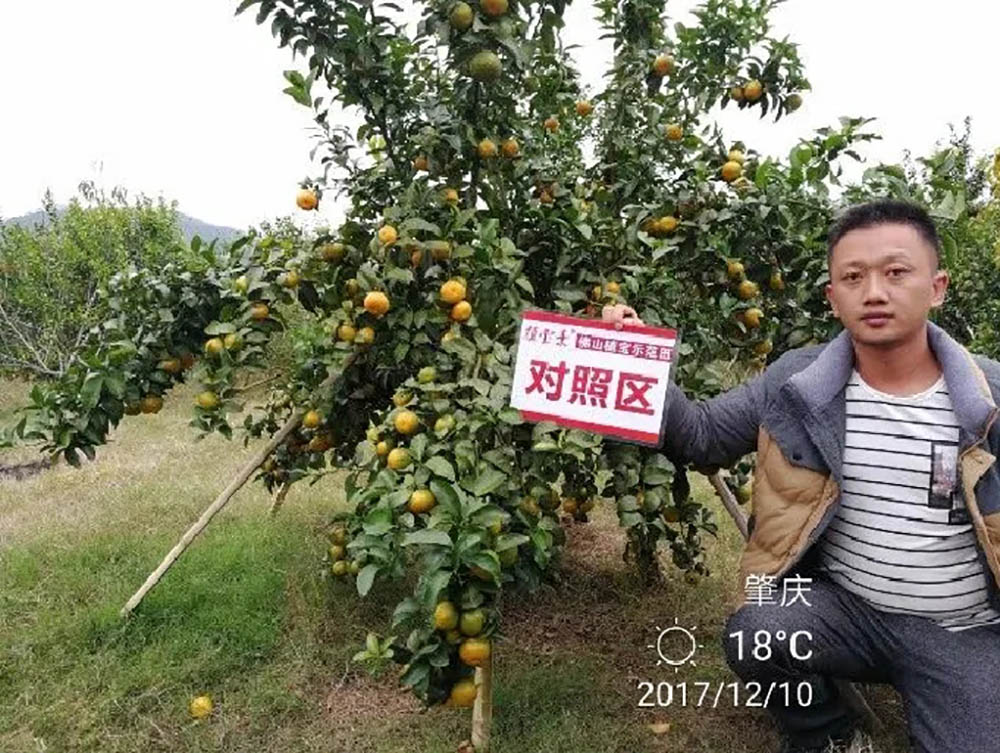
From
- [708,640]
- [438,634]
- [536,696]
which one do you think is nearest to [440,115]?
[438,634]

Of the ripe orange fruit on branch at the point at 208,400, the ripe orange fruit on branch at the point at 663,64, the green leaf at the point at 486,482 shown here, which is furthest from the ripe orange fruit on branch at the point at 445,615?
the ripe orange fruit on branch at the point at 663,64

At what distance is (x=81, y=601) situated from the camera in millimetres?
2633

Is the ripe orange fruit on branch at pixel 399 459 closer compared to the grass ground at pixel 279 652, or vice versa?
the ripe orange fruit on branch at pixel 399 459

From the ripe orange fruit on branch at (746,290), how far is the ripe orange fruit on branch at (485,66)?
2.70ft

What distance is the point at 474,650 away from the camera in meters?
→ 1.52

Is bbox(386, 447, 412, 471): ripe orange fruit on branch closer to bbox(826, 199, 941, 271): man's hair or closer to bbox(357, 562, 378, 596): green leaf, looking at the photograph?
bbox(357, 562, 378, 596): green leaf

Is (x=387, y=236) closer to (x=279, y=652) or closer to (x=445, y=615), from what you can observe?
(x=445, y=615)

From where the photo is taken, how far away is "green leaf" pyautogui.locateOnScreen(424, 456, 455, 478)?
1547 mm

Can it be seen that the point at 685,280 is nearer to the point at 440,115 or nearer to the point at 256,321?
the point at 440,115

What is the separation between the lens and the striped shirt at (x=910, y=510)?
1495 millimetres

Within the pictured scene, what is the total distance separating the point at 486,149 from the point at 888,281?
1.06 meters

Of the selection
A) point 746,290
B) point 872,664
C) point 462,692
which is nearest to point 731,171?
point 746,290

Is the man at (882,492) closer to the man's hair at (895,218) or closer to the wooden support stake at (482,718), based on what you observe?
the man's hair at (895,218)

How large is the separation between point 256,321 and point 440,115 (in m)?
0.74
